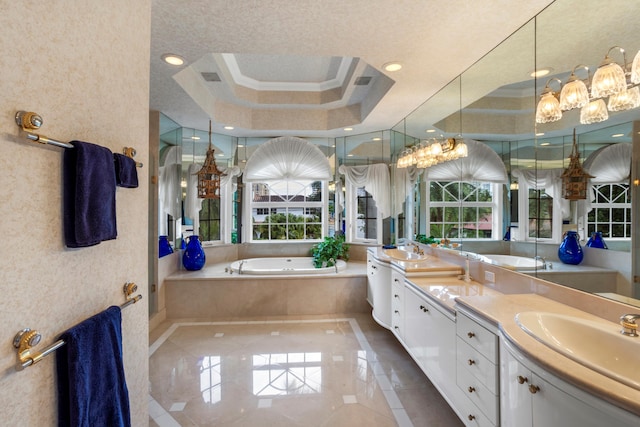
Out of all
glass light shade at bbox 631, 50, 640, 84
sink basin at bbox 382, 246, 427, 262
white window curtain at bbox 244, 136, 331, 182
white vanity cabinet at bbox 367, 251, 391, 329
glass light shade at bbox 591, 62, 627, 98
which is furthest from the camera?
white window curtain at bbox 244, 136, 331, 182

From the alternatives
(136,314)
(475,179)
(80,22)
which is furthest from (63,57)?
(475,179)

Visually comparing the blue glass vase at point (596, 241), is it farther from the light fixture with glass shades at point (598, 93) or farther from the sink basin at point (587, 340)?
the light fixture with glass shades at point (598, 93)

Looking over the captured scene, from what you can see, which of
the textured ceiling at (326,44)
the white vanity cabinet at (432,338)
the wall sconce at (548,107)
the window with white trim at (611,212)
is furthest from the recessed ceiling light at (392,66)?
the white vanity cabinet at (432,338)

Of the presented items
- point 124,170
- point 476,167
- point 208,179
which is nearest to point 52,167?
point 124,170

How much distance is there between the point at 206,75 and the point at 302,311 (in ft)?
10.1

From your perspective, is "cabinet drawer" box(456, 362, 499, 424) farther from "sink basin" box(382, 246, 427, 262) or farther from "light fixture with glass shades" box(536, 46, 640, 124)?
"sink basin" box(382, 246, 427, 262)

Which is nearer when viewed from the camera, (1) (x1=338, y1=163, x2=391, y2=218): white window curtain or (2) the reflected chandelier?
(2) the reflected chandelier

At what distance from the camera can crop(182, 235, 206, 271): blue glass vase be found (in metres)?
4.18

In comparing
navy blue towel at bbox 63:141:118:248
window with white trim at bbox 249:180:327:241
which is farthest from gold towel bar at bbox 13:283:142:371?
window with white trim at bbox 249:180:327:241

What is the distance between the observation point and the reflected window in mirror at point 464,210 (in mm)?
2467

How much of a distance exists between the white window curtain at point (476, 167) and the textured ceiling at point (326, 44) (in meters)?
0.71

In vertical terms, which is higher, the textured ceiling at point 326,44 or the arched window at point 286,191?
the textured ceiling at point 326,44

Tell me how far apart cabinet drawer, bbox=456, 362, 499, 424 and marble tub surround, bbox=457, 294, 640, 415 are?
0.37 meters

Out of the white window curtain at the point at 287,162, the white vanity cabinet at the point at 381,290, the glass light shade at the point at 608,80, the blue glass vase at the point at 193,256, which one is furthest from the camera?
the white window curtain at the point at 287,162
